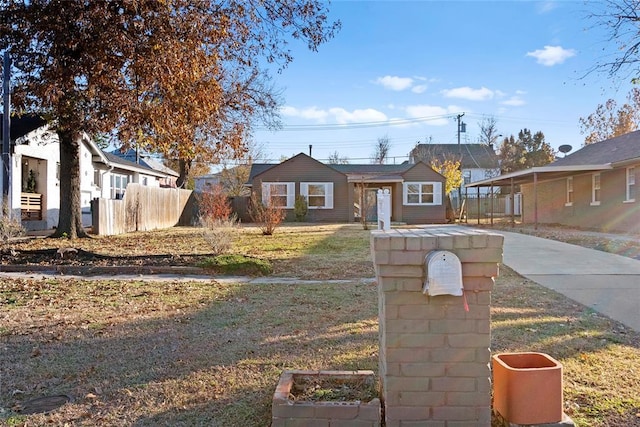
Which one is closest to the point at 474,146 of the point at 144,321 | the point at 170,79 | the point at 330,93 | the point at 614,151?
the point at 614,151

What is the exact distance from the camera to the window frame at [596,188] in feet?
62.6

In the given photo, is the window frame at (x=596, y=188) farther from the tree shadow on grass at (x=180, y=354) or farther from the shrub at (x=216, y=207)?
the tree shadow on grass at (x=180, y=354)

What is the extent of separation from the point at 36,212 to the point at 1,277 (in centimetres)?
1197

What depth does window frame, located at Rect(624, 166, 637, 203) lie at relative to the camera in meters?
16.9

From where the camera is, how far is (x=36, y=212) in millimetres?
18234

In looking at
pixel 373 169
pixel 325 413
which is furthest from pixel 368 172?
pixel 325 413

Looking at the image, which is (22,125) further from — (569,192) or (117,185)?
(569,192)

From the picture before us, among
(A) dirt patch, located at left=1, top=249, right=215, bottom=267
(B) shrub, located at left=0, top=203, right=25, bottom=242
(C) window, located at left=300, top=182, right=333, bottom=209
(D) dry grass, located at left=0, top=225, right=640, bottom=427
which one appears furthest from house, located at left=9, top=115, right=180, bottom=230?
(C) window, located at left=300, top=182, right=333, bottom=209

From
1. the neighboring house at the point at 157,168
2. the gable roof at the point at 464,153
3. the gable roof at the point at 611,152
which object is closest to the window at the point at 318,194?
the neighboring house at the point at 157,168

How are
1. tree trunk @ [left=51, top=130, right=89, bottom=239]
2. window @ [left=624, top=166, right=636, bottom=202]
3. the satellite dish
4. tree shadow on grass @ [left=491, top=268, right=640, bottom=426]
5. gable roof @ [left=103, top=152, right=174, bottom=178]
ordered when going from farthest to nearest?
the satellite dish < gable roof @ [left=103, top=152, right=174, bottom=178] < window @ [left=624, top=166, right=636, bottom=202] < tree trunk @ [left=51, top=130, right=89, bottom=239] < tree shadow on grass @ [left=491, top=268, right=640, bottom=426]

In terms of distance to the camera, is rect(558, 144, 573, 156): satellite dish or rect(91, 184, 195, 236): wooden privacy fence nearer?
rect(91, 184, 195, 236): wooden privacy fence

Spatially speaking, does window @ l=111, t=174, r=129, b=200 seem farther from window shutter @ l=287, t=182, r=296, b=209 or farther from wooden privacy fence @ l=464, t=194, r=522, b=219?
wooden privacy fence @ l=464, t=194, r=522, b=219

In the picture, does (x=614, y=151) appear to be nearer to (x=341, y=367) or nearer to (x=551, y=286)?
(x=551, y=286)

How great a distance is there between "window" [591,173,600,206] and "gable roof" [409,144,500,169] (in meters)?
28.2
